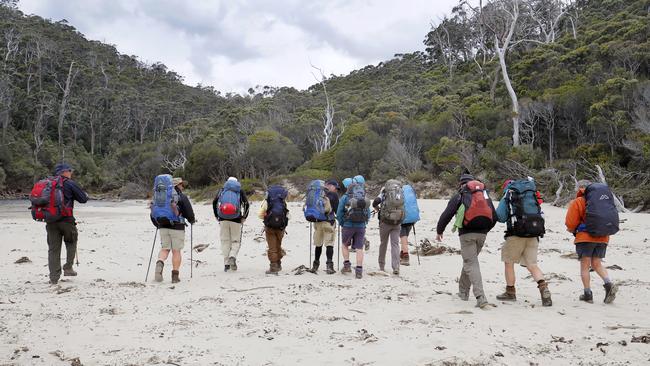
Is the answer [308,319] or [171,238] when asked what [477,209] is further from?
[171,238]

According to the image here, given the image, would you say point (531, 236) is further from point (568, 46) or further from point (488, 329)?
point (568, 46)

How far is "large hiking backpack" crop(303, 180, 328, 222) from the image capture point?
7629 mm

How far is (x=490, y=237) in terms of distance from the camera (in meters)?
11.8

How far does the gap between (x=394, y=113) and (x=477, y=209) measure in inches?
1412

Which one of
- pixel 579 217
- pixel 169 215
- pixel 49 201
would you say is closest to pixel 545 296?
pixel 579 217

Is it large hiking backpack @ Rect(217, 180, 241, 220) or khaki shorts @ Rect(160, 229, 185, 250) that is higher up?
large hiking backpack @ Rect(217, 180, 241, 220)

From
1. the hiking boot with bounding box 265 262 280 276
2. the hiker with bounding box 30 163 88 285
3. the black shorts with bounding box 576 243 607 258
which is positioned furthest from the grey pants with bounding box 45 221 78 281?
the black shorts with bounding box 576 243 607 258

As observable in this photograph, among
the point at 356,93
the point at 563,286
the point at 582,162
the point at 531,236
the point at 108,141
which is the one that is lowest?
the point at 563,286

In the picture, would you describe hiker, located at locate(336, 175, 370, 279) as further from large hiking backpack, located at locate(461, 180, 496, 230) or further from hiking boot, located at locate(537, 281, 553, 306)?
hiking boot, located at locate(537, 281, 553, 306)

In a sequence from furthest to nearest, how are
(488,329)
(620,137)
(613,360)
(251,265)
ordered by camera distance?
(620,137)
(251,265)
(488,329)
(613,360)

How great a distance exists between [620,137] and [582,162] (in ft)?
6.24

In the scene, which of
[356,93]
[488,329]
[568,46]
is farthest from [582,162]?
[356,93]

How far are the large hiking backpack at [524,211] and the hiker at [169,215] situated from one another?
171 inches

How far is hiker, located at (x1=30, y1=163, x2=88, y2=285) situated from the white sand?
0.45 meters
